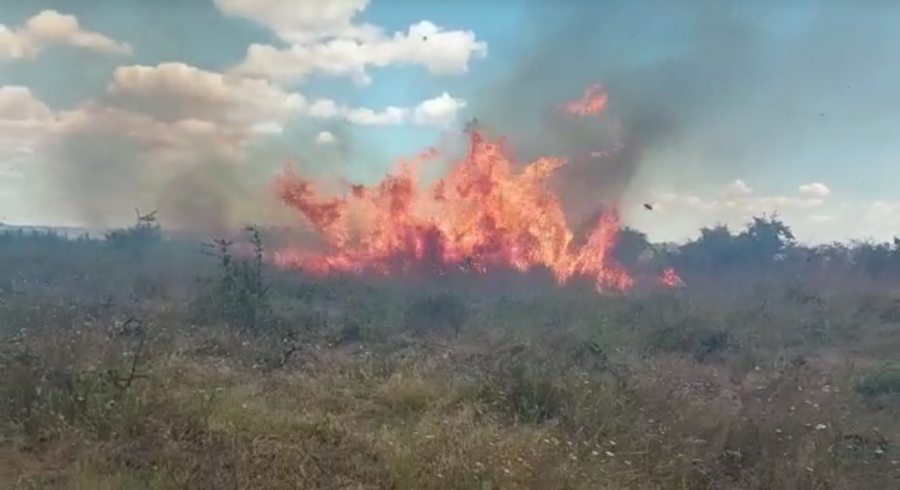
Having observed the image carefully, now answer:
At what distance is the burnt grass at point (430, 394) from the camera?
5.19m

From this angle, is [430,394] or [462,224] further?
[462,224]

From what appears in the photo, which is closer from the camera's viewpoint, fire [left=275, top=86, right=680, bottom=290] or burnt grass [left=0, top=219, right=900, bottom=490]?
burnt grass [left=0, top=219, right=900, bottom=490]

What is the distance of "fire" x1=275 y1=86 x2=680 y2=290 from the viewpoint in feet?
70.0

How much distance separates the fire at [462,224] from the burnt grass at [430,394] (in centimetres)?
571

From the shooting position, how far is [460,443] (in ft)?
18.0

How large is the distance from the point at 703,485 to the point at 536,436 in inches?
54.6

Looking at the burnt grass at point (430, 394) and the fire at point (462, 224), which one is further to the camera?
the fire at point (462, 224)

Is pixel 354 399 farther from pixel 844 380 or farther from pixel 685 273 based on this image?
pixel 685 273

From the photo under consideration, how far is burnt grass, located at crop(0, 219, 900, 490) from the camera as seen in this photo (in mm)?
5188

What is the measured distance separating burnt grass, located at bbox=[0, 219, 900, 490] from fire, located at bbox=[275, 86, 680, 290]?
5709 millimetres

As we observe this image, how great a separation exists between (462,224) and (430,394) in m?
14.3

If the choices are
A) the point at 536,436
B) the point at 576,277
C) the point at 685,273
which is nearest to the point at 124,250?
the point at 576,277

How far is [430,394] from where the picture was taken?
289 inches

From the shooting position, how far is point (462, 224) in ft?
70.5
